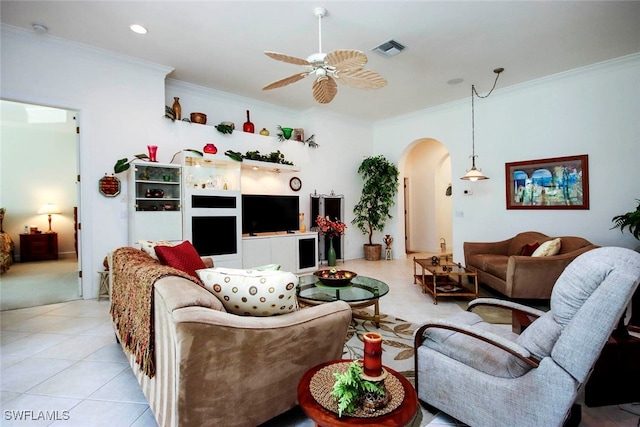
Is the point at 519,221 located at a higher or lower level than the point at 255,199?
lower

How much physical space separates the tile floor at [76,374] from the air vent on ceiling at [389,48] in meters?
3.28

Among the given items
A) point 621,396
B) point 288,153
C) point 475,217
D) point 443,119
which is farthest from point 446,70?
point 621,396

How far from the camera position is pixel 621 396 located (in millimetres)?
1865

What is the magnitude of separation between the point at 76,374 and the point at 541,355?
299cm

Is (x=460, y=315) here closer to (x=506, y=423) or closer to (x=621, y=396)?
(x=506, y=423)

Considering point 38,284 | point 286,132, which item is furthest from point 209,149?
point 38,284

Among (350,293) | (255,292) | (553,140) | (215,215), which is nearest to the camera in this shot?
(255,292)

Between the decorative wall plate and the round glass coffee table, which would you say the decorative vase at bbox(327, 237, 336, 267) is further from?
the decorative wall plate

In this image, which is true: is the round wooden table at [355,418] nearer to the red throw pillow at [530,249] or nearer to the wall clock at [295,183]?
the red throw pillow at [530,249]

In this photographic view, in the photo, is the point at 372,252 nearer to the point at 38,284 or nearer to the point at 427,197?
the point at 427,197

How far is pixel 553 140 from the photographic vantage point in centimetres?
494

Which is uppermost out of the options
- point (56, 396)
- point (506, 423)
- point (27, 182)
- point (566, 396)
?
point (27, 182)

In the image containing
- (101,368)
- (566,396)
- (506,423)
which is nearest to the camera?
(566,396)

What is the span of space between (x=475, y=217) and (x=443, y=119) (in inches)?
83.1
